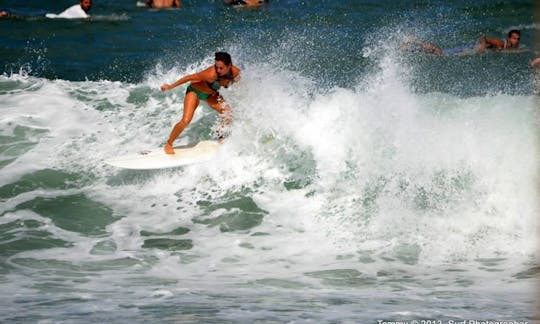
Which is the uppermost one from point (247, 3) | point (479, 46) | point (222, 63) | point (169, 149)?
point (247, 3)

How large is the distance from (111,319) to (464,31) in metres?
13.7

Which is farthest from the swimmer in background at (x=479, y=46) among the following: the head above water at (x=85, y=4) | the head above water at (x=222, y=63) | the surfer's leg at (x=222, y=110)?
the head above water at (x=85, y=4)

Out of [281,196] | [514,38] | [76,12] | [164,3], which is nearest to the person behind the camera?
[281,196]

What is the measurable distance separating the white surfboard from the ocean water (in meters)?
0.15

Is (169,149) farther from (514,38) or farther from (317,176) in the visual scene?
(514,38)

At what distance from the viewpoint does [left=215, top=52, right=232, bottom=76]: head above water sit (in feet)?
30.8

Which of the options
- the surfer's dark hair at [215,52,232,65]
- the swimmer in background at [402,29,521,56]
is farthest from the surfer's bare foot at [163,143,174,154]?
the swimmer in background at [402,29,521,56]

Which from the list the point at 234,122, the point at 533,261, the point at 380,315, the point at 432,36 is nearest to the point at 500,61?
the point at 432,36

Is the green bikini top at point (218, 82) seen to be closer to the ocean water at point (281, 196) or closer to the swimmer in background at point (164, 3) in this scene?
the ocean water at point (281, 196)

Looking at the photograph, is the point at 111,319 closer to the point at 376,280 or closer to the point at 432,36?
the point at 376,280

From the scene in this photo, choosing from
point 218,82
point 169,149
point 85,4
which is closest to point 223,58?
point 218,82

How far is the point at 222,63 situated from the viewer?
941 centimetres

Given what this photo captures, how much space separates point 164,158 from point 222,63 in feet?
4.64

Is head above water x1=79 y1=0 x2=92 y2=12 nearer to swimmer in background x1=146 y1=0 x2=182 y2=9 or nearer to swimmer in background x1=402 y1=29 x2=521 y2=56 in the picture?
swimmer in background x1=146 y1=0 x2=182 y2=9
